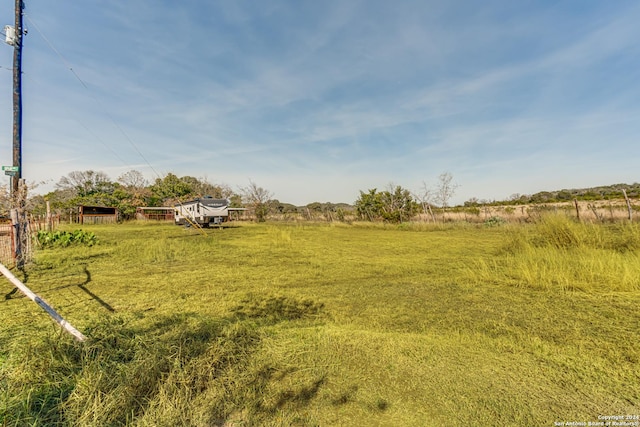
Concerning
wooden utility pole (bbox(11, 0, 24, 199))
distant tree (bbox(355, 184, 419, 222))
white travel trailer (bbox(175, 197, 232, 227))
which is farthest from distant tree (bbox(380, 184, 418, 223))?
wooden utility pole (bbox(11, 0, 24, 199))

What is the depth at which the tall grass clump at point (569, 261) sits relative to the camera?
4.14 m

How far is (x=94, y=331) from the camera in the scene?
2328 mm

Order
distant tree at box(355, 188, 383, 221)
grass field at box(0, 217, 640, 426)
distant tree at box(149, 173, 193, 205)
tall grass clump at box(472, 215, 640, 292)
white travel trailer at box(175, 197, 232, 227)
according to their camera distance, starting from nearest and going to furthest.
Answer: grass field at box(0, 217, 640, 426) < tall grass clump at box(472, 215, 640, 292) < white travel trailer at box(175, 197, 232, 227) < distant tree at box(355, 188, 383, 221) < distant tree at box(149, 173, 193, 205)

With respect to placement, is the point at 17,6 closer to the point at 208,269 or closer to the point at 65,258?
the point at 65,258

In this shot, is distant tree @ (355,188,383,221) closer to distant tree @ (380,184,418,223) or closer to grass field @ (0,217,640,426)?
distant tree @ (380,184,418,223)

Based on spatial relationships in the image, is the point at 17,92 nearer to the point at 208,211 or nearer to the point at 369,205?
the point at 208,211

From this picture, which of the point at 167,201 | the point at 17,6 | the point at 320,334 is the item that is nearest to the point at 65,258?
the point at 17,6

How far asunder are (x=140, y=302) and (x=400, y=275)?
439 cm

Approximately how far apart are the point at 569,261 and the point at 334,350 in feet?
16.6

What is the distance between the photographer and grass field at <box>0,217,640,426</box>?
1624 millimetres

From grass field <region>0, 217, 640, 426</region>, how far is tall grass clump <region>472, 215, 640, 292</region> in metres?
0.04

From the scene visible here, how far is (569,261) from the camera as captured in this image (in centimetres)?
496

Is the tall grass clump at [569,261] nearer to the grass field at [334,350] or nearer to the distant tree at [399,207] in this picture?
the grass field at [334,350]

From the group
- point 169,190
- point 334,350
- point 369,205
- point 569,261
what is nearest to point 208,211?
point 369,205
